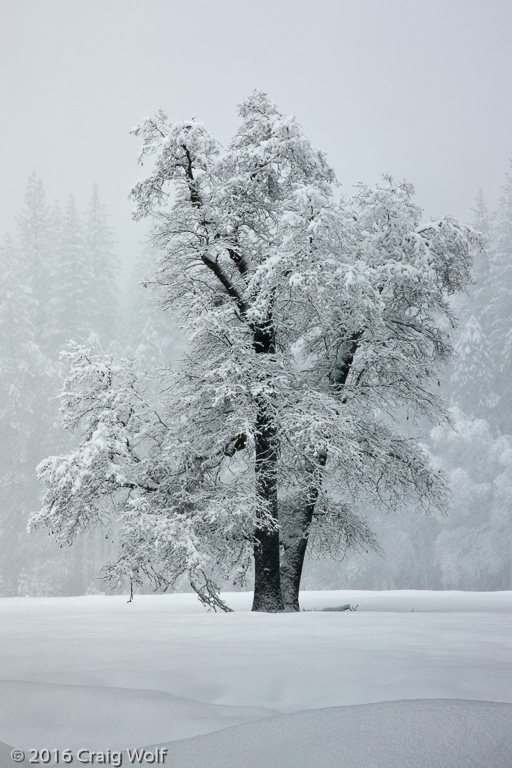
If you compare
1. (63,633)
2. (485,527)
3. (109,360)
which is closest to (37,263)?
(485,527)

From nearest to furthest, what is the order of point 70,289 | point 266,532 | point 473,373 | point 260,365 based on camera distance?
point 260,365, point 266,532, point 473,373, point 70,289

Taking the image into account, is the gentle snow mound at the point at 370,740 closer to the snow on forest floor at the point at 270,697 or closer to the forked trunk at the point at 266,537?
the snow on forest floor at the point at 270,697

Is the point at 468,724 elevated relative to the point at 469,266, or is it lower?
lower

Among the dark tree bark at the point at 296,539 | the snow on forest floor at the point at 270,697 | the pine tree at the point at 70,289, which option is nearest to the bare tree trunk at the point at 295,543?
the dark tree bark at the point at 296,539

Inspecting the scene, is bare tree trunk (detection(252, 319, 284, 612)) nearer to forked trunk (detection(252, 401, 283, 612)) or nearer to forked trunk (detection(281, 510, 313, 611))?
forked trunk (detection(252, 401, 283, 612))

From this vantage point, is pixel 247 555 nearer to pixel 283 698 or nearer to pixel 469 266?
pixel 469 266

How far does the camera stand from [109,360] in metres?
10.8

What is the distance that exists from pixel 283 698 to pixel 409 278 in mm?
8371

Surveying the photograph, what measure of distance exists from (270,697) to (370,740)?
86cm

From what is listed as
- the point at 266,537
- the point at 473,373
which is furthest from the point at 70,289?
the point at 266,537

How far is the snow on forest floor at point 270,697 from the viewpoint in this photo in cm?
250

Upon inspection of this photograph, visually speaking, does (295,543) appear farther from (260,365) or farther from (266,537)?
(260,365)

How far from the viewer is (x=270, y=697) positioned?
329cm

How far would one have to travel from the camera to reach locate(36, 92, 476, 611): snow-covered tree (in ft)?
31.5
